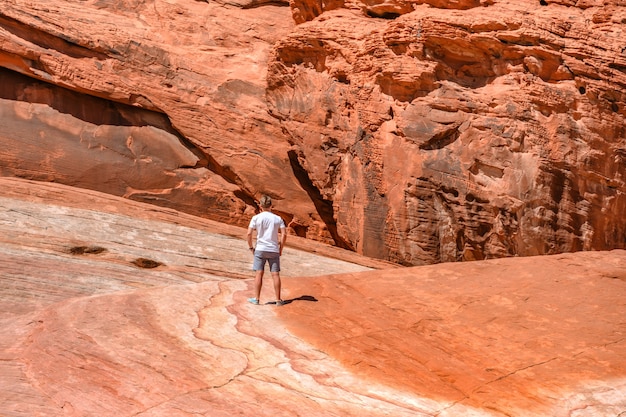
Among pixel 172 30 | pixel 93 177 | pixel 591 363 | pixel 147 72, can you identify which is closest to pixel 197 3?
pixel 172 30

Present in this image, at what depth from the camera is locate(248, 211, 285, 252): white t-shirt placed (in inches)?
289

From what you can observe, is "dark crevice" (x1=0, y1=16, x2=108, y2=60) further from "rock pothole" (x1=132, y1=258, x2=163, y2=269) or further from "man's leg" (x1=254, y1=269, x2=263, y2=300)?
"man's leg" (x1=254, y1=269, x2=263, y2=300)

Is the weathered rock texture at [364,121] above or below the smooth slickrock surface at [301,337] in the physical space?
above

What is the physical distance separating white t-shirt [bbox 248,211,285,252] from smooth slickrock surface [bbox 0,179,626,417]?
1.97ft

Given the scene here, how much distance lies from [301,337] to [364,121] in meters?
8.15

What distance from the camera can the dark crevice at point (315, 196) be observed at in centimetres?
1486

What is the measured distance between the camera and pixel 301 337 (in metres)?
6.19

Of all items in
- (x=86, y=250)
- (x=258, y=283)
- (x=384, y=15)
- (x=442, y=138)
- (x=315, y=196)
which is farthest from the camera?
(x=315, y=196)

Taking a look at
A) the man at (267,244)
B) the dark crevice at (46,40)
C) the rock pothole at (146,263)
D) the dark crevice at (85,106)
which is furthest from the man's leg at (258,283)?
the dark crevice at (46,40)

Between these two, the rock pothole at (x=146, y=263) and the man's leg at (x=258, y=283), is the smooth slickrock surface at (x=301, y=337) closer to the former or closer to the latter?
the rock pothole at (x=146, y=263)

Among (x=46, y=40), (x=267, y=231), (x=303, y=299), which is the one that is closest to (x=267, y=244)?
(x=267, y=231)

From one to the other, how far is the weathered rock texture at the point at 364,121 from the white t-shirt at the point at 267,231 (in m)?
6.04

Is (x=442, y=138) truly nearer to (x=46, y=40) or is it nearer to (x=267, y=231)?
(x=267, y=231)

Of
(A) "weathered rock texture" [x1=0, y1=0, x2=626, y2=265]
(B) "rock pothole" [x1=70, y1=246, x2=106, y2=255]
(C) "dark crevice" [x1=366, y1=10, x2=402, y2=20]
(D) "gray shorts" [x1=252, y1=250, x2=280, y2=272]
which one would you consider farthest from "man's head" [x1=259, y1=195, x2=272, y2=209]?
(C) "dark crevice" [x1=366, y1=10, x2=402, y2=20]
